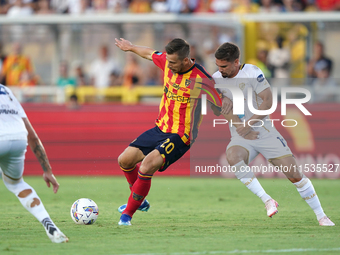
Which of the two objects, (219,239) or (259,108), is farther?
(259,108)

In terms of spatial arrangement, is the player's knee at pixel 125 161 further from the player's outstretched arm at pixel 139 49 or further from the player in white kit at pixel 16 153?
the player in white kit at pixel 16 153

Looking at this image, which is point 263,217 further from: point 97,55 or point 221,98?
point 97,55

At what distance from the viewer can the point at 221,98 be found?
6879 mm

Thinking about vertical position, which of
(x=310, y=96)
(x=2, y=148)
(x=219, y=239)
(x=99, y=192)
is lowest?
(x=99, y=192)

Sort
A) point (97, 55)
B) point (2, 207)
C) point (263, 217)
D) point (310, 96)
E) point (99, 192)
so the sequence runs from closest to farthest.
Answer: point (263, 217)
point (2, 207)
point (99, 192)
point (310, 96)
point (97, 55)

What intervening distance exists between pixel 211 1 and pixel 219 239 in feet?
32.4

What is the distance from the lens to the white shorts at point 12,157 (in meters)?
4.95

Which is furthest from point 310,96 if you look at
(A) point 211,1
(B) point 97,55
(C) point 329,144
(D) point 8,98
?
(D) point 8,98

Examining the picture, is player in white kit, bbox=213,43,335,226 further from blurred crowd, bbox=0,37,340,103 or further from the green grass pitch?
blurred crowd, bbox=0,37,340,103

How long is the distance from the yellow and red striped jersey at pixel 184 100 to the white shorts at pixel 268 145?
0.64 meters

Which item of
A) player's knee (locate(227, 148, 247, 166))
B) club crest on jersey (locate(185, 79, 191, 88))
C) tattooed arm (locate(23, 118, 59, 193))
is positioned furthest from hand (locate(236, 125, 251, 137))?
tattooed arm (locate(23, 118, 59, 193))

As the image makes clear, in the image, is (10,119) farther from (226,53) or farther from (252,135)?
(252,135)

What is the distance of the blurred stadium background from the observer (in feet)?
39.8

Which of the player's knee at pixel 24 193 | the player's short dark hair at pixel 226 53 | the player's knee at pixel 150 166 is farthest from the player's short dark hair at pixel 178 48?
the player's knee at pixel 24 193
